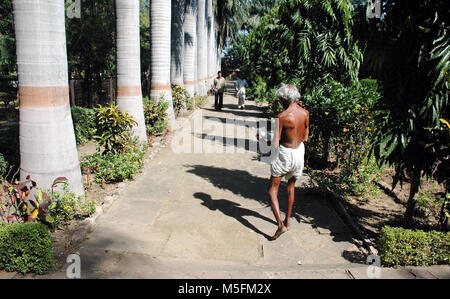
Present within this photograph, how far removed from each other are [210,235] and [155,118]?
6777mm

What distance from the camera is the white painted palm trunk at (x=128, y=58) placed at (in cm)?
827

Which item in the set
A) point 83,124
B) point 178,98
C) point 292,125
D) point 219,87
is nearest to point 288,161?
point 292,125

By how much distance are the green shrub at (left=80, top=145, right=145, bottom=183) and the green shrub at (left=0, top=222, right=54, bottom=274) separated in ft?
8.73

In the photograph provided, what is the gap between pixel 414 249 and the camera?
388 cm

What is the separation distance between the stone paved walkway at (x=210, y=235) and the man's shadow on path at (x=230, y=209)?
0.05 ft

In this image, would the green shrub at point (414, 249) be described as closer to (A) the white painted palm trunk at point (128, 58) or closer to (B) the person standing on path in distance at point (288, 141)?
(B) the person standing on path in distance at point (288, 141)

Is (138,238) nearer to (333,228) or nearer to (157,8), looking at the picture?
(333,228)

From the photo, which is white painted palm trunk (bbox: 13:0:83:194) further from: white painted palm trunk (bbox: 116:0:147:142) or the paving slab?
white painted palm trunk (bbox: 116:0:147:142)

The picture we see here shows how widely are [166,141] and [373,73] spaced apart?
6.75 m

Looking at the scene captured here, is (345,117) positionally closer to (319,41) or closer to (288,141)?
(319,41)

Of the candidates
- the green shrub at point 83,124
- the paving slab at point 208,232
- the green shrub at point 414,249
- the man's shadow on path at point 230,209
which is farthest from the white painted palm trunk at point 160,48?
the green shrub at point 414,249

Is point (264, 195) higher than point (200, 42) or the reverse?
the reverse

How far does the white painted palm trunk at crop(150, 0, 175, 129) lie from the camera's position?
417 inches

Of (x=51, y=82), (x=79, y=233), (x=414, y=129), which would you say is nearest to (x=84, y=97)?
(x=51, y=82)
